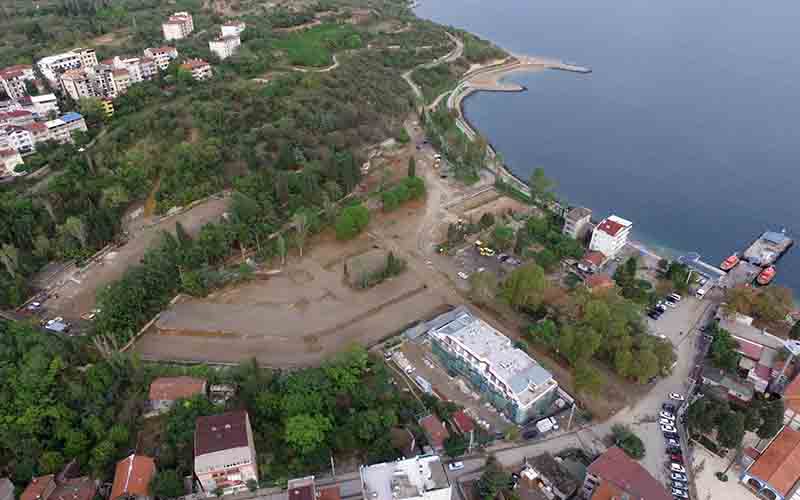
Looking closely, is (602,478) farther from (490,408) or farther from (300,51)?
(300,51)

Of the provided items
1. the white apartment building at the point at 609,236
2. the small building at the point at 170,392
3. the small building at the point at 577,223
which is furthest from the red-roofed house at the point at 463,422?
the small building at the point at 577,223

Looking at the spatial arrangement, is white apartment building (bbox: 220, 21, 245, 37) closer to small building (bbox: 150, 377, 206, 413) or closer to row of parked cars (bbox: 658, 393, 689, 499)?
small building (bbox: 150, 377, 206, 413)

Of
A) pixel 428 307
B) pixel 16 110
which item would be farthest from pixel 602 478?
pixel 16 110

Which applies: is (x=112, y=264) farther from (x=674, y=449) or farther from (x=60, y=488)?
(x=674, y=449)

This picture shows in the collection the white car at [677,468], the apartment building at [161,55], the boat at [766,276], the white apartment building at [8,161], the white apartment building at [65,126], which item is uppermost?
the apartment building at [161,55]

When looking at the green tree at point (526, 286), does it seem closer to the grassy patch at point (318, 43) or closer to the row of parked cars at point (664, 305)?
the row of parked cars at point (664, 305)

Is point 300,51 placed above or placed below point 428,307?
above
